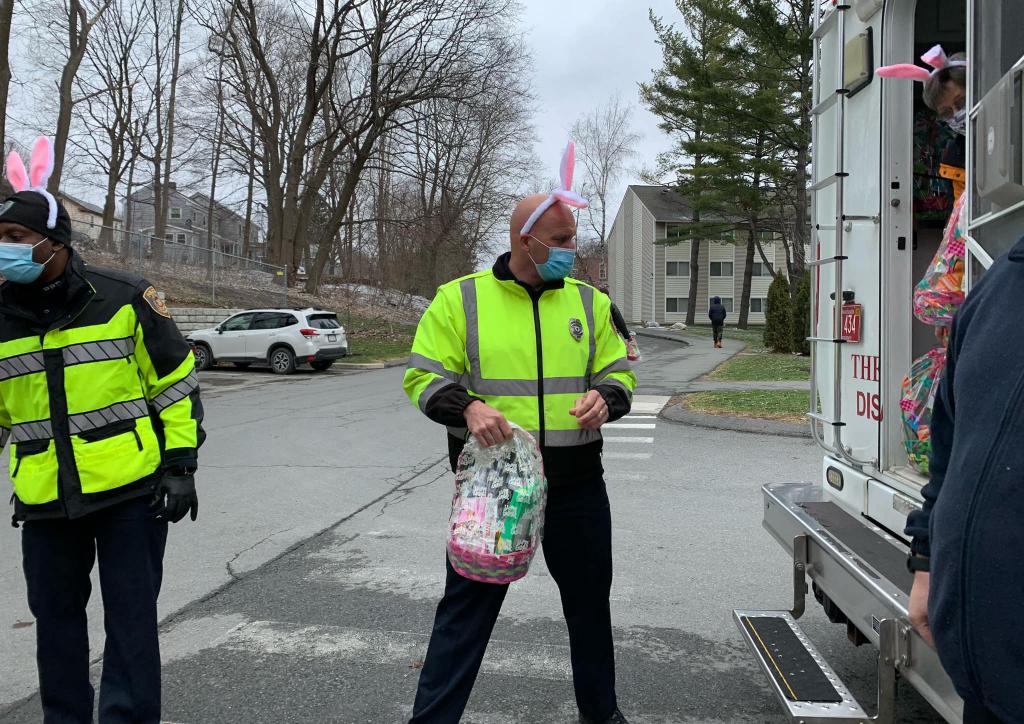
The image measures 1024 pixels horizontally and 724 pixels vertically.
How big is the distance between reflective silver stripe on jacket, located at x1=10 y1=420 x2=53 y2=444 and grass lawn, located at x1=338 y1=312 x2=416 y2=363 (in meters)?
21.2

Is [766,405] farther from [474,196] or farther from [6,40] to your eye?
[474,196]

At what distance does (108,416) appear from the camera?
2789mm

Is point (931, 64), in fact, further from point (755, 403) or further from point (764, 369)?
point (764, 369)

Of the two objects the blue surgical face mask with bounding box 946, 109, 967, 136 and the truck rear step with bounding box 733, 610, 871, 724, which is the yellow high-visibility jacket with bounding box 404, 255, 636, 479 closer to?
the truck rear step with bounding box 733, 610, 871, 724

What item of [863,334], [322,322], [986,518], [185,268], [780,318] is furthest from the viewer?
[185,268]

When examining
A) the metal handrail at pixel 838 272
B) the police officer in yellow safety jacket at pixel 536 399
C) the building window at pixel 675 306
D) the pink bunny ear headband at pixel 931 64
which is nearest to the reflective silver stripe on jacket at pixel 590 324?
the police officer in yellow safety jacket at pixel 536 399

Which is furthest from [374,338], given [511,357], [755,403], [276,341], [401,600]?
[511,357]

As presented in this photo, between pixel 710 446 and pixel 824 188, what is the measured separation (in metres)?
5.87

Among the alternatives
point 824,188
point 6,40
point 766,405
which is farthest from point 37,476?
point 6,40

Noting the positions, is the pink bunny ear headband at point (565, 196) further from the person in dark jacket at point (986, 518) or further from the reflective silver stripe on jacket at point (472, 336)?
the person in dark jacket at point (986, 518)

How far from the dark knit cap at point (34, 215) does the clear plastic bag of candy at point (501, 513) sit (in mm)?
1563

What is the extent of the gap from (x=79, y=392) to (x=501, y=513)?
143 cm

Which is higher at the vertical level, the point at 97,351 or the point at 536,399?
the point at 97,351

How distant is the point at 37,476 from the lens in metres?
2.71
